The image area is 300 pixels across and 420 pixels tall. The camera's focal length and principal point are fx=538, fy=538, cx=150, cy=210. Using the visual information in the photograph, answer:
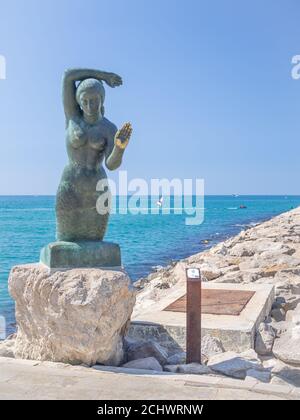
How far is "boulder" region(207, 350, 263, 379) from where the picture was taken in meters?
5.45

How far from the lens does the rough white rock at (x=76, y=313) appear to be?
17.2 ft

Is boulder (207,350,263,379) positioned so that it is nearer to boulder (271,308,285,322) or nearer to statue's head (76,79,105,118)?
boulder (271,308,285,322)

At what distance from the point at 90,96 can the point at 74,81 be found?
342 mm

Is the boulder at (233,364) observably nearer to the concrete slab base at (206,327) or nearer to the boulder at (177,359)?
the boulder at (177,359)

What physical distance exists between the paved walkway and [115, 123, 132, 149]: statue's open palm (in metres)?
2.20

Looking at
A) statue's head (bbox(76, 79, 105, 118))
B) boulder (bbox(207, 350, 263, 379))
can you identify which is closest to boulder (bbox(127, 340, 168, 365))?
boulder (bbox(207, 350, 263, 379))

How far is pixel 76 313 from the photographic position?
5.24 meters

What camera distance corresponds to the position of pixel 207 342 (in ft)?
21.0

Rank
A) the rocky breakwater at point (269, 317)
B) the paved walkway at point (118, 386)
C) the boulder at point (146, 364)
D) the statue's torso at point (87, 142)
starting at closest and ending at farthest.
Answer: the paved walkway at point (118, 386) → the boulder at point (146, 364) → the rocky breakwater at point (269, 317) → the statue's torso at point (87, 142)

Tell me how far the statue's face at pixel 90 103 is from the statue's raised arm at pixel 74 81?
0.58ft

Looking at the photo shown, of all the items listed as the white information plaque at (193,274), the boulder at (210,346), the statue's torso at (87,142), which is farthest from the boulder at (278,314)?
the statue's torso at (87,142)

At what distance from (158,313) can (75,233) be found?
2.21 metres
